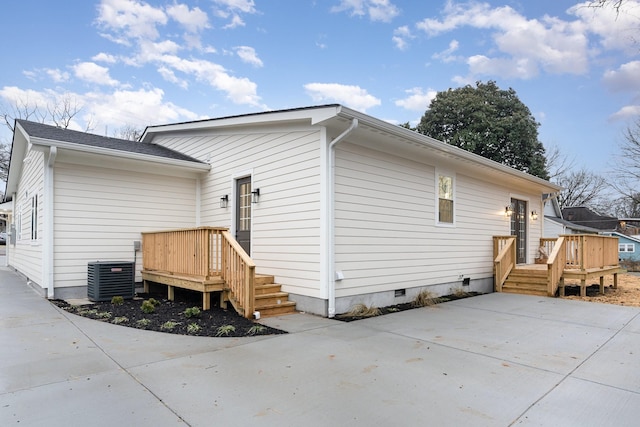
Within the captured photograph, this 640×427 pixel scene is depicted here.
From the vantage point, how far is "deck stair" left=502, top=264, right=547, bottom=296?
8.91 m

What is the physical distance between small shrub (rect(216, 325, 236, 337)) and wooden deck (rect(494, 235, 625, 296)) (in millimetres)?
7161

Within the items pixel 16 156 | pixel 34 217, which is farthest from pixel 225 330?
pixel 16 156

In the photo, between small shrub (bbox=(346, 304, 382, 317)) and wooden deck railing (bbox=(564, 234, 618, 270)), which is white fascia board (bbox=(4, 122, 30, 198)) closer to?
small shrub (bbox=(346, 304, 382, 317))

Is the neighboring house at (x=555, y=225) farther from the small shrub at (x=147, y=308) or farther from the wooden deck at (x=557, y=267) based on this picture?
the small shrub at (x=147, y=308)

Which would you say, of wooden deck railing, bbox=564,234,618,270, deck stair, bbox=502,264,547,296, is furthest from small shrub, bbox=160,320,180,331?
wooden deck railing, bbox=564,234,618,270

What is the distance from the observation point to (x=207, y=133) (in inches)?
349

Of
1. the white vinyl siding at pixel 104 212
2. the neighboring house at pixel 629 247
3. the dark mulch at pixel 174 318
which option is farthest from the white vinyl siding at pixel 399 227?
the neighboring house at pixel 629 247

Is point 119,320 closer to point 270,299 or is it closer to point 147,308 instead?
point 147,308

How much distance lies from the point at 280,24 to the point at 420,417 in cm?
1165

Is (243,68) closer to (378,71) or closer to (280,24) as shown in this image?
(280,24)

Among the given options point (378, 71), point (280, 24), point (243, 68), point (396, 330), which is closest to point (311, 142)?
point (396, 330)

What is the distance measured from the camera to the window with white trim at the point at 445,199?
8.50 metres

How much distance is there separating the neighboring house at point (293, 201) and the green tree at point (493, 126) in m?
11.8

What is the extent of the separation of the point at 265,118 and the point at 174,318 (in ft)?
12.0
